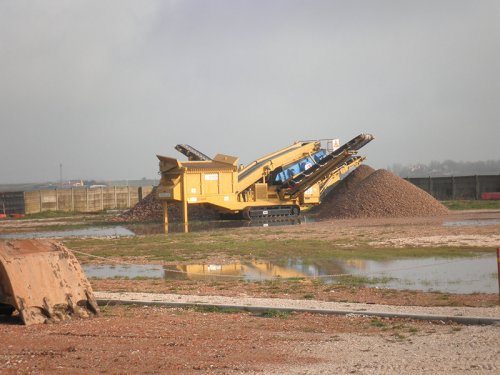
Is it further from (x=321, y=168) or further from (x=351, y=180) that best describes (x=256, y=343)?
(x=351, y=180)

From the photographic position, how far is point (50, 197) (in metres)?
59.9

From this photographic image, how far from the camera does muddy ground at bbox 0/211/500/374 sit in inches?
345

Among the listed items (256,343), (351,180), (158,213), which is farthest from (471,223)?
(256,343)

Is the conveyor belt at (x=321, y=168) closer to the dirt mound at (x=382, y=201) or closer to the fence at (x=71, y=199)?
the dirt mound at (x=382, y=201)

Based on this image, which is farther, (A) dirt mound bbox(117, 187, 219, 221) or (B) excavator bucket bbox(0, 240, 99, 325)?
(A) dirt mound bbox(117, 187, 219, 221)

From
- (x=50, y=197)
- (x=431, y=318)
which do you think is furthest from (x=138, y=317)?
(x=50, y=197)

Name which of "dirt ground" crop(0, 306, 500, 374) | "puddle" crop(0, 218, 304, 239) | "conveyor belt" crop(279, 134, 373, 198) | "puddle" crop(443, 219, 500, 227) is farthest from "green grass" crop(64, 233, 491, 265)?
"conveyor belt" crop(279, 134, 373, 198)

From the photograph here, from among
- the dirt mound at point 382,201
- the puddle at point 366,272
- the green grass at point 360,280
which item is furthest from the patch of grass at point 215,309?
the dirt mound at point 382,201

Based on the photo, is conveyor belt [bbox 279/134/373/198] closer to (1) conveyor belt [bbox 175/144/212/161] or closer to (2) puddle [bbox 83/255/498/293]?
(1) conveyor belt [bbox 175/144/212/161]

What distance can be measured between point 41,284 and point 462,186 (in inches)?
2002

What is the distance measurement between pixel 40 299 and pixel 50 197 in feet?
162

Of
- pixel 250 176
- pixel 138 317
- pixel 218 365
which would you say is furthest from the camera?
pixel 250 176

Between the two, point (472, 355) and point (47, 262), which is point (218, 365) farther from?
point (47, 262)

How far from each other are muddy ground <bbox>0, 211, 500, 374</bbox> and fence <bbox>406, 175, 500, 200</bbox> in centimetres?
4606
